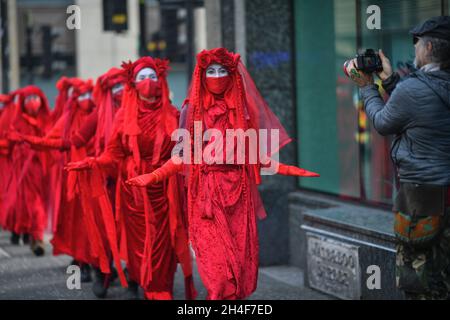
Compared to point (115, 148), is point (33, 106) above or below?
above

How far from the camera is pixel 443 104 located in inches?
224

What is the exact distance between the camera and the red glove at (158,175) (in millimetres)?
7223

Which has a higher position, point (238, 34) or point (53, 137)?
point (238, 34)

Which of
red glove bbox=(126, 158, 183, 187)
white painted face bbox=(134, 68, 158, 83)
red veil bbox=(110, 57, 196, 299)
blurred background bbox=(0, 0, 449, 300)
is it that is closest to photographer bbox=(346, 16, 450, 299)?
red glove bbox=(126, 158, 183, 187)

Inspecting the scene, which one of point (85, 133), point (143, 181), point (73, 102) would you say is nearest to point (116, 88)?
point (85, 133)

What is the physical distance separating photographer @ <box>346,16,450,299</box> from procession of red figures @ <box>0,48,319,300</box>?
1.38m

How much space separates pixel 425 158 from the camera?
225 inches

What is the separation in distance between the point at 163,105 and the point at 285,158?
8.14ft

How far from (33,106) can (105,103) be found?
317 centimetres

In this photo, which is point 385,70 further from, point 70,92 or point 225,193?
point 70,92

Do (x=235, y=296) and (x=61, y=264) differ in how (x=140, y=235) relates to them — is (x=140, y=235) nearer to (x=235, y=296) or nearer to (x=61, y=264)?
(x=235, y=296)

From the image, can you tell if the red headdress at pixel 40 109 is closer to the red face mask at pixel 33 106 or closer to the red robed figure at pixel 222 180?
the red face mask at pixel 33 106

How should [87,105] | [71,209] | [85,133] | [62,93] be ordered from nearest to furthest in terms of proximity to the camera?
[85,133], [71,209], [87,105], [62,93]
